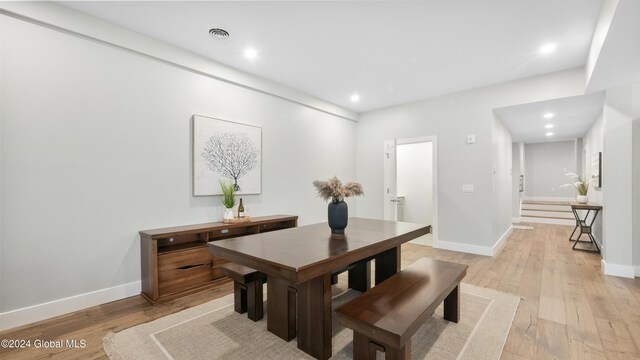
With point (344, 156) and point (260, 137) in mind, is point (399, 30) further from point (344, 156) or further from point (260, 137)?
point (344, 156)

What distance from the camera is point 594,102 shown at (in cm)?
402

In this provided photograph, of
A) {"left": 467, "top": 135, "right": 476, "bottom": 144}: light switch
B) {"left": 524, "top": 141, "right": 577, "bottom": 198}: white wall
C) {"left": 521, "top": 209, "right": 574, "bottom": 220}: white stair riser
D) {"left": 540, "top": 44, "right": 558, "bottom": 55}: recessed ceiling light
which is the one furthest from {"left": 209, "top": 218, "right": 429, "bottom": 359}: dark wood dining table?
{"left": 524, "top": 141, "right": 577, "bottom": 198}: white wall

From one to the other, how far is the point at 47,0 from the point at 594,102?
21.5ft

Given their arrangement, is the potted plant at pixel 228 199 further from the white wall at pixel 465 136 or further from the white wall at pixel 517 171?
the white wall at pixel 517 171

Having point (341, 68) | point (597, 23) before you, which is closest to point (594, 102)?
point (597, 23)

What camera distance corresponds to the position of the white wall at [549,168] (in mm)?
9039

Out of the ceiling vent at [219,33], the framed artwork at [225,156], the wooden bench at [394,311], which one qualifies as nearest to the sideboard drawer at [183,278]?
the framed artwork at [225,156]

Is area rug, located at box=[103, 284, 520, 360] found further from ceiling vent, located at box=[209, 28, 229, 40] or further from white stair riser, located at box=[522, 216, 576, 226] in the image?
white stair riser, located at box=[522, 216, 576, 226]

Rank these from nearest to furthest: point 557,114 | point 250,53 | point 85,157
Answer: point 85,157, point 250,53, point 557,114

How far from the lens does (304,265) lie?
1.43m

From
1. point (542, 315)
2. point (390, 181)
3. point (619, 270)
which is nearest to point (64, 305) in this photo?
point (542, 315)

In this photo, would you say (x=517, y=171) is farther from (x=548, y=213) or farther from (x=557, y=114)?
(x=557, y=114)

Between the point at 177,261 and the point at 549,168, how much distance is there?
451 inches

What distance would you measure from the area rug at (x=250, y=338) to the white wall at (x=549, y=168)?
362 inches
